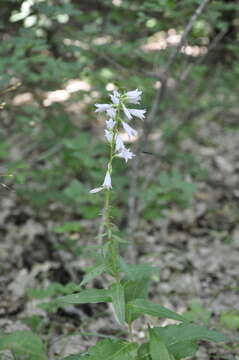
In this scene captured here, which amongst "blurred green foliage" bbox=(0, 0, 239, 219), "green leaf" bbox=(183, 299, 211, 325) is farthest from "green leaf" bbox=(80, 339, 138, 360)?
"green leaf" bbox=(183, 299, 211, 325)

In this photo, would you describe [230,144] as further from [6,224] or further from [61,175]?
[6,224]

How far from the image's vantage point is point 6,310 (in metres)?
3.20

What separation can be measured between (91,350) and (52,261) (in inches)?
76.5

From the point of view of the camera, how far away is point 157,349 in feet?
6.36

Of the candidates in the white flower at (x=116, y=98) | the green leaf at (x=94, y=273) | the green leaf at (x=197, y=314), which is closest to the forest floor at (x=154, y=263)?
the green leaf at (x=197, y=314)

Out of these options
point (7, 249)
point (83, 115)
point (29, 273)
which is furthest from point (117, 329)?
point (83, 115)

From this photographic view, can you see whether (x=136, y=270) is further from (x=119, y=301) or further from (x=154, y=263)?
(x=154, y=263)

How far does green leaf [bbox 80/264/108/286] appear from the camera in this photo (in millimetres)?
1961

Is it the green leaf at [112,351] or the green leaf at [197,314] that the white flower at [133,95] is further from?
the green leaf at [197,314]

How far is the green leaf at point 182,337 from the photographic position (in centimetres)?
203

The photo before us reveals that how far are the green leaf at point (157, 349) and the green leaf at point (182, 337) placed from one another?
0.15 ft

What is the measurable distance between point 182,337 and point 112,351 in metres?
0.34

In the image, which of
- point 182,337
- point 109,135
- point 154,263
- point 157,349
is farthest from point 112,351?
point 154,263

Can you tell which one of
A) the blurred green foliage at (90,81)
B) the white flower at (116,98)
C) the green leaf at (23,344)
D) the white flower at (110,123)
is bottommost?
the green leaf at (23,344)
